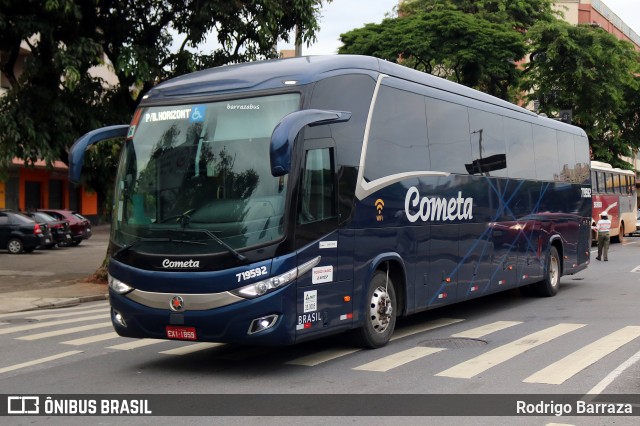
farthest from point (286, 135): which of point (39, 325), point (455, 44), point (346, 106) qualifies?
point (455, 44)

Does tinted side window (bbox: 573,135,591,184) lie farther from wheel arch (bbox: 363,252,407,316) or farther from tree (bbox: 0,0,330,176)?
wheel arch (bbox: 363,252,407,316)

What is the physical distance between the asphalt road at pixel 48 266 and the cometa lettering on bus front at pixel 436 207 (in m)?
12.0

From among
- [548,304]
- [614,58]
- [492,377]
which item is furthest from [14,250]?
[614,58]

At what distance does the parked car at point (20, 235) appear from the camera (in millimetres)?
31641

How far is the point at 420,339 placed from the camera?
11.1 m

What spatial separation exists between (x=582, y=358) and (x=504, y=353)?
3.08ft

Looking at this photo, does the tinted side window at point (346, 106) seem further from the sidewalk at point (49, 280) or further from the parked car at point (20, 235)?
the parked car at point (20, 235)

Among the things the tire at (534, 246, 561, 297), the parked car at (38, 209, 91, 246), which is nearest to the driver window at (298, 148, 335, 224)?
the tire at (534, 246, 561, 297)

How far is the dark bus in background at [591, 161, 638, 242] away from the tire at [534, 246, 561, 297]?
15.7 meters

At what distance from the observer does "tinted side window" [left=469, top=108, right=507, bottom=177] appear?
522 inches

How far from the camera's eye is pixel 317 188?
906 centimetres

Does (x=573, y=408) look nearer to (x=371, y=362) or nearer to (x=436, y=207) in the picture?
(x=371, y=362)

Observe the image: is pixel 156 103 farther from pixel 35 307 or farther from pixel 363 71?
pixel 35 307

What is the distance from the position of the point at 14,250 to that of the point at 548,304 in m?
23.3
